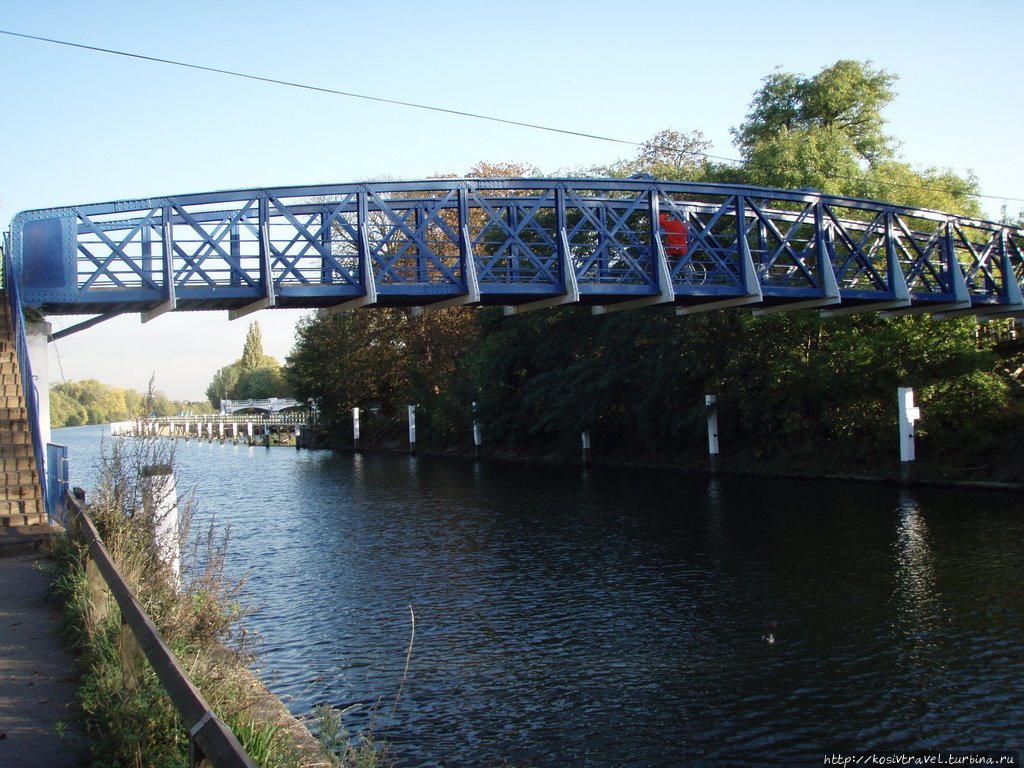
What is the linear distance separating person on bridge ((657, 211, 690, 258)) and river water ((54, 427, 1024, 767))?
23.0ft

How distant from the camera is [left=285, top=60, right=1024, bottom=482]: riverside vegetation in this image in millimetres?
30578

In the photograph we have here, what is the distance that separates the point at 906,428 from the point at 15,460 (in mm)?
24997

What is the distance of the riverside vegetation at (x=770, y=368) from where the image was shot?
100 ft

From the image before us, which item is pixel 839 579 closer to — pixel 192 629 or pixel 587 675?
pixel 587 675

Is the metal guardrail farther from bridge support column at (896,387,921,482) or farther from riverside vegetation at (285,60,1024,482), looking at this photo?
bridge support column at (896,387,921,482)

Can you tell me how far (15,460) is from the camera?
14727 millimetres

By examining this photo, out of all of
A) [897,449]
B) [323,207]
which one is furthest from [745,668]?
[897,449]

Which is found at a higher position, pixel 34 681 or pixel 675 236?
pixel 675 236

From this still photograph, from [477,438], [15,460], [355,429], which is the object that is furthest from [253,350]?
[15,460]

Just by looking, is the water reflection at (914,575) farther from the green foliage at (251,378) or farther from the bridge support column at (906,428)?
the green foliage at (251,378)

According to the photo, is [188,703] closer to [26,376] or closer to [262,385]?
[26,376]

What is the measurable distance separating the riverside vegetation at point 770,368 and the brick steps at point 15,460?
10333mm

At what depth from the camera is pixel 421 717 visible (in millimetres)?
10484

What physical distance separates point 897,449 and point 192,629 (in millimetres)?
27770
